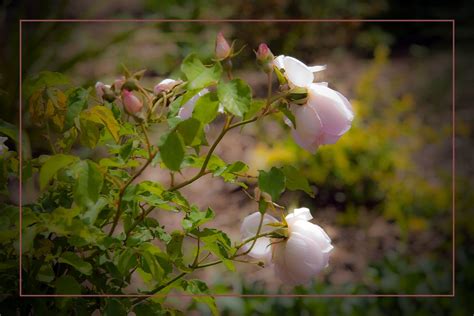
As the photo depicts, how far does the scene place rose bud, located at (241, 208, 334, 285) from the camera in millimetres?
681

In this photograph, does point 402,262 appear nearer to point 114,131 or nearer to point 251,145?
point 251,145

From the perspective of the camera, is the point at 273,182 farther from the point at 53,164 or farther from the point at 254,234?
the point at 53,164

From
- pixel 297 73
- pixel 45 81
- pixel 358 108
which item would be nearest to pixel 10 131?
pixel 45 81

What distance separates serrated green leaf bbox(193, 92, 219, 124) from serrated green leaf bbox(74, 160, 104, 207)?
0.09m

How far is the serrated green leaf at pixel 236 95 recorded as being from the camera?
619 mm

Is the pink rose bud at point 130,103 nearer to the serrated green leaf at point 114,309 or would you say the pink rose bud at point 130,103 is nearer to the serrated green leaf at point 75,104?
the serrated green leaf at point 75,104

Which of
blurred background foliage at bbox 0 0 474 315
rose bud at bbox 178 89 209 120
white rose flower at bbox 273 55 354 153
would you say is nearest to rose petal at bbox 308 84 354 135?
white rose flower at bbox 273 55 354 153

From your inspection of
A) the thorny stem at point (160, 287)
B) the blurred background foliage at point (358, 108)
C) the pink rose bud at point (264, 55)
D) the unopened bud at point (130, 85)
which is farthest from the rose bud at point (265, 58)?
the blurred background foliage at point (358, 108)

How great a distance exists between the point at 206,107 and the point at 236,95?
30mm

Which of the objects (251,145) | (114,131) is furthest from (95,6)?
(114,131)

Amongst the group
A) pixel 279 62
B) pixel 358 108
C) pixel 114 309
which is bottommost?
pixel 114 309

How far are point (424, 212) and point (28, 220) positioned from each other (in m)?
1.39

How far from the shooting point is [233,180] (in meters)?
0.73

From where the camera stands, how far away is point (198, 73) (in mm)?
639
